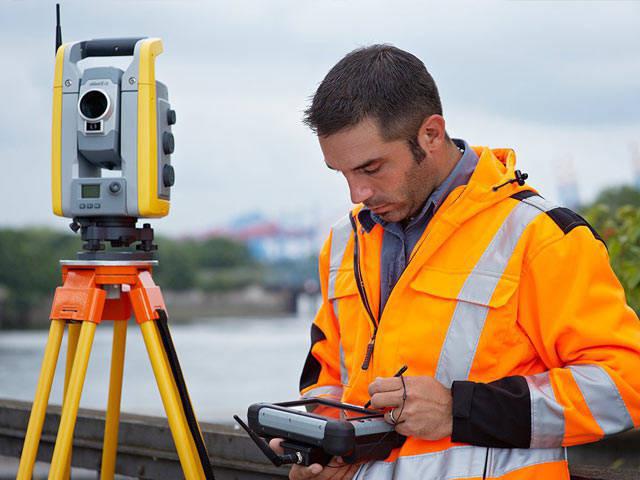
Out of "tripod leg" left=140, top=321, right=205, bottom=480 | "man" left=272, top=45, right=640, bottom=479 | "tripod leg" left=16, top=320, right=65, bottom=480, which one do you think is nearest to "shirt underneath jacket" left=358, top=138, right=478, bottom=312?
"man" left=272, top=45, right=640, bottom=479

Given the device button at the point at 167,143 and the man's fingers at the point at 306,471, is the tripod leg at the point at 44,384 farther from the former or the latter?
the man's fingers at the point at 306,471

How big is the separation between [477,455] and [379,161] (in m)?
0.56

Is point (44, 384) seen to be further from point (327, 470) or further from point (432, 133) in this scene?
point (432, 133)

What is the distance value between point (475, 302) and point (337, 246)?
399 millimetres

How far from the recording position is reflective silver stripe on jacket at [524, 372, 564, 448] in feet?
5.15

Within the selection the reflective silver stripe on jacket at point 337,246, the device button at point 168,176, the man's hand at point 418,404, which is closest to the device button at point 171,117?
the device button at point 168,176

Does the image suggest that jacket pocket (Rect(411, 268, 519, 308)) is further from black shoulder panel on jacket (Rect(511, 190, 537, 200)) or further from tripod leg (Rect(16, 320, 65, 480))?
tripod leg (Rect(16, 320, 65, 480))

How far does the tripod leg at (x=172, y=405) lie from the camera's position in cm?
230

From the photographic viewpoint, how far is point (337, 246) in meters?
1.93

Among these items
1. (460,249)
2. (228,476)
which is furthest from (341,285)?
(228,476)

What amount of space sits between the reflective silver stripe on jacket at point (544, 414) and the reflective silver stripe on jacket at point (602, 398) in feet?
0.17

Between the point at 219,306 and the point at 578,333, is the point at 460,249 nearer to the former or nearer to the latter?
the point at 578,333

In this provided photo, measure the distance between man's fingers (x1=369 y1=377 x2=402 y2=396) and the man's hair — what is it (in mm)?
437

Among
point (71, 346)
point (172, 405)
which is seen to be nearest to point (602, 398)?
point (172, 405)
